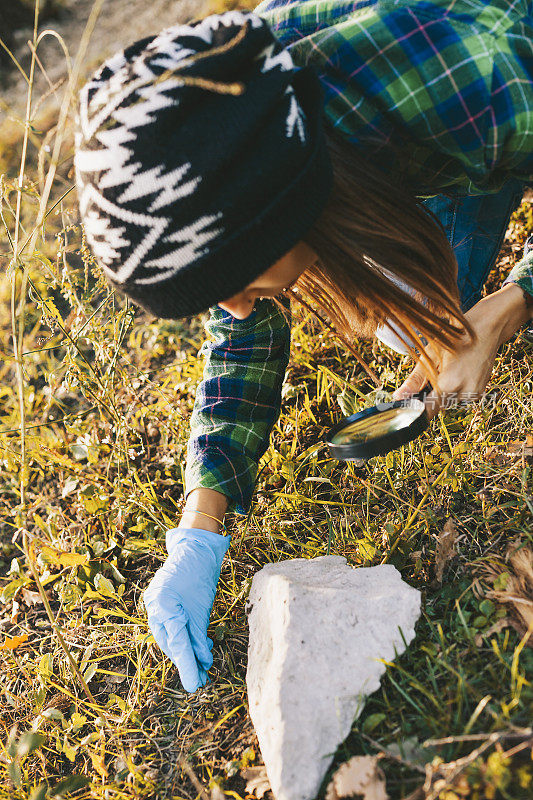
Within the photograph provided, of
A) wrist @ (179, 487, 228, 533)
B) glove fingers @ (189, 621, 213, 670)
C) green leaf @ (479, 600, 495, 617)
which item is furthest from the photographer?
wrist @ (179, 487, 228, 533)

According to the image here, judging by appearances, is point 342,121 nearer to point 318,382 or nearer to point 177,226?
point 177,226

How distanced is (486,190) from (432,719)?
1181mm

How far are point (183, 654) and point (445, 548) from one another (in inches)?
27.1

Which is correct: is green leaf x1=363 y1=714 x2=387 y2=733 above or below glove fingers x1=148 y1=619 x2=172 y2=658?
above

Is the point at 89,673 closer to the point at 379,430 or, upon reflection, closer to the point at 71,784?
the point at 71,784

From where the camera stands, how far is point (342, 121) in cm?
115

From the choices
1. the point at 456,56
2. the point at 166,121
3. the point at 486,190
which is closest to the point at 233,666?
the point at 166,121

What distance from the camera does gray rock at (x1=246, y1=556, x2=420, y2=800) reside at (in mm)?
1073

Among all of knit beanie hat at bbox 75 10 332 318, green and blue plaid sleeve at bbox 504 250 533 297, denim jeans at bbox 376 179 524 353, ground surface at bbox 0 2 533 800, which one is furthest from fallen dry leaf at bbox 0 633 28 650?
green and blue plaid sleeve at bbox 504 250 533 297

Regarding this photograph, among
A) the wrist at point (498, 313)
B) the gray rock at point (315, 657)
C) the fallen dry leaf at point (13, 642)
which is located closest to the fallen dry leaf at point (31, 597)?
the fallen dry leaf at point (13, 642)

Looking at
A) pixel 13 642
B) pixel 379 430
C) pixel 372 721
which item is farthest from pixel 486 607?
pixel 13 642

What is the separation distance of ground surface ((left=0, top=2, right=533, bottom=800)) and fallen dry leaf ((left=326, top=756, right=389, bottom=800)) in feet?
0.13

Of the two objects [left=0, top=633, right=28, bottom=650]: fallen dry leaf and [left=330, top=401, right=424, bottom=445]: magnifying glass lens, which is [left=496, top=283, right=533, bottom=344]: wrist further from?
[left=0, top=633, right=28, bottom=650]: fallen dry leaf

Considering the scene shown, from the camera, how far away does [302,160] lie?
1.03m
